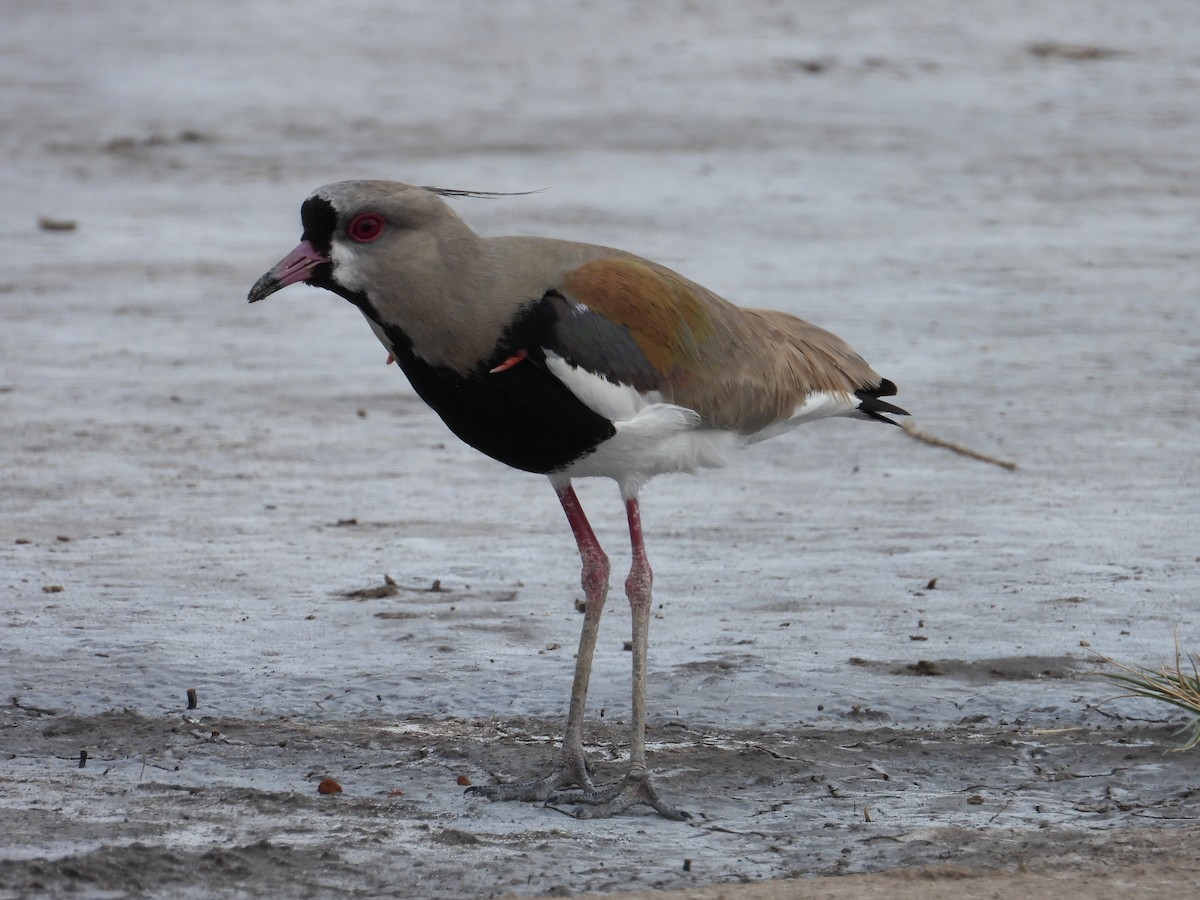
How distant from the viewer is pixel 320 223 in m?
5.32

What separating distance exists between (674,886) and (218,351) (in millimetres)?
7522

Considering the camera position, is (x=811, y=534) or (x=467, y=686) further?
(x=811, y=534)

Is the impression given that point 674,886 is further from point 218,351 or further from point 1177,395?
point 218,351

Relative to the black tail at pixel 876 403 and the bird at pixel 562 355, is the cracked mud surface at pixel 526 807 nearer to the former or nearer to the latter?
the bird at pixel 562 355

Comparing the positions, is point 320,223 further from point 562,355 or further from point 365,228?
point 562,355

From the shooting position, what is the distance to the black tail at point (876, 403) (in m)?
6.50

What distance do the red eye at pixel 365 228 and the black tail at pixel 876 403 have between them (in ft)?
6.49

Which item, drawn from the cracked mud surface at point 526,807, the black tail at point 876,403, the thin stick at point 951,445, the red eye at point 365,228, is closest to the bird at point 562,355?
the red eye at point 365,228

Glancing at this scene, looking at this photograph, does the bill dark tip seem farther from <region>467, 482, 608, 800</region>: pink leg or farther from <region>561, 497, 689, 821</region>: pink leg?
<region>561, 497, 689, 821</region>: pink leg

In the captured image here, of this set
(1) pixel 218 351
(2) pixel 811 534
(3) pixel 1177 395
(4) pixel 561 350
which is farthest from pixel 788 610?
(1) pixel 218 351

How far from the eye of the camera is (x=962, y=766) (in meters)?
5.77

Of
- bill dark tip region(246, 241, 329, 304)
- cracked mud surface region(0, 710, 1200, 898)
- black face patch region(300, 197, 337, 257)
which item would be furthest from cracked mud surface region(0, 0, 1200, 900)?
black face patch region(300, 197, 337, 257)

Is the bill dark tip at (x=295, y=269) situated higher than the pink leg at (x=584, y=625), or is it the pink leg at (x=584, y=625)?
the bill dark tip at (x=295, y=269)

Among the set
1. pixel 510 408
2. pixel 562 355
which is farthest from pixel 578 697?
pixel 562 355
